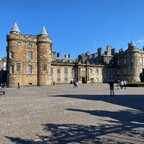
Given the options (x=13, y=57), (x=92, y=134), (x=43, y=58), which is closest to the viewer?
(x=92, y=134)

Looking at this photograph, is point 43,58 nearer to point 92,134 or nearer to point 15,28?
point 15,28

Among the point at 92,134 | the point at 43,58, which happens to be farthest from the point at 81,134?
the point at 43,58

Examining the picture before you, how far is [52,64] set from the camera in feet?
250

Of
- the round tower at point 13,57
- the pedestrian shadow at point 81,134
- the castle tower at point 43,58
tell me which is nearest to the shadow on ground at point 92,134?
the pedestrian shadow at point 81,134

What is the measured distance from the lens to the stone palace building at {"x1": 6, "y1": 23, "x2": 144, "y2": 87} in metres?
63.2

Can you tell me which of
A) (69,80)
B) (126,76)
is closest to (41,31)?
(69,80)

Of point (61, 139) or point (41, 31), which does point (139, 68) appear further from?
point (61, 139)

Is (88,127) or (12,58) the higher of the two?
(12,58)

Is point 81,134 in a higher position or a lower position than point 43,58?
lower

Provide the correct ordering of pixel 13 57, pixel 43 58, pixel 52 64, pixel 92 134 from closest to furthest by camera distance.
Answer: pixel 92 134, pixel 13 57, pixel 43 58, pixel 52 64

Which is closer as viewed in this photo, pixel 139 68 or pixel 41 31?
pixel 41 31

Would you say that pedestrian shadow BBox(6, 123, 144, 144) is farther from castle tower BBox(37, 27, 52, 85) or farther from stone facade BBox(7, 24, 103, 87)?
castle tower BBox(37, 27, 52, 85)

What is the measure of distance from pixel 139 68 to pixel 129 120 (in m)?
74.6

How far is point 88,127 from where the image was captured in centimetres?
956
